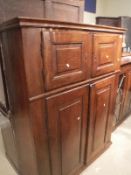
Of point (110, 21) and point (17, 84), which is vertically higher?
point (110, 21)

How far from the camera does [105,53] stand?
3.80 feet

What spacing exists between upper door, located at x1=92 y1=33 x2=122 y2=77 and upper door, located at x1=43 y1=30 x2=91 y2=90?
81 millimetres

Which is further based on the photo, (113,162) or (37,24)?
(113,162)

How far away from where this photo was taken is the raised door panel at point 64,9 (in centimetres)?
117

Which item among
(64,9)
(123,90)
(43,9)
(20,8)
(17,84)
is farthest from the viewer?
(123,90)

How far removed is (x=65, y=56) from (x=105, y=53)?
45 centimetres

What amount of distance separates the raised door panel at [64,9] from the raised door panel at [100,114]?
66 centimetres

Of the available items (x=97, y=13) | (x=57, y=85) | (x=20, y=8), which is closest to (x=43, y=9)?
(x=20, y=8)

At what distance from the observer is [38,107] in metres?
0.82

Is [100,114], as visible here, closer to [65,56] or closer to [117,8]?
[65,56]

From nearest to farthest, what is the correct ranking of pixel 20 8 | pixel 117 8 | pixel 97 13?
1. pixel 20 8
2. pixel 97 13
3. pixel 117 8

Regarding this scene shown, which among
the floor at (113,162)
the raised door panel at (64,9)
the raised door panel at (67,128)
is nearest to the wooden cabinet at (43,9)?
the raised door panel at (64,9)

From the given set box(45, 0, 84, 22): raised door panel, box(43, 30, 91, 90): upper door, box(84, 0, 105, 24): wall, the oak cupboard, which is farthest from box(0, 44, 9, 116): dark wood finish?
box(84, 0, 105, 24): wall

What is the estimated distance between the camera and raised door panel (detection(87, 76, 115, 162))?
4.01ft
